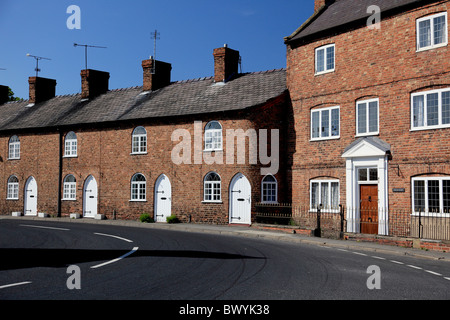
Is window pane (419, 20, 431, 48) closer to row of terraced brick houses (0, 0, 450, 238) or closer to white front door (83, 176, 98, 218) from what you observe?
row of terraced brick houses (0, 0, 450, 238)

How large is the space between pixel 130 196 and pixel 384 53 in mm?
16965

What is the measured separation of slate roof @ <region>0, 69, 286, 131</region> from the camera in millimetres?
26891

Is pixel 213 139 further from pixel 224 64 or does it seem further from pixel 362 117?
pixel 362 117

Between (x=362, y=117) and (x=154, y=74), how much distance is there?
1668 cm

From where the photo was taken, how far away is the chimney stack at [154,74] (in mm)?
33250

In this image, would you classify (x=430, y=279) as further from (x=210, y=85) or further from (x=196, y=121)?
(x=210, y=85)

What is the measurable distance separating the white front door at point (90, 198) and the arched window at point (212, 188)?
28.6 ft

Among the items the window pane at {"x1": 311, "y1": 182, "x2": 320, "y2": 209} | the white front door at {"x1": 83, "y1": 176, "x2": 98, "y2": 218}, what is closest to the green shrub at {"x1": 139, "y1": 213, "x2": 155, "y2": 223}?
the white front door at {"x1": 83, "y1": 176, "x2": 98, "y2": 218}

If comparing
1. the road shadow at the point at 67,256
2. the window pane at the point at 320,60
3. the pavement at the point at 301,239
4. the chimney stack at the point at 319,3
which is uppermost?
the chimney stack at the point at 319,3

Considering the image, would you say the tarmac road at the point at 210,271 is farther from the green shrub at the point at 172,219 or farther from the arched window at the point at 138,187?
the arched window at the point at 138,187

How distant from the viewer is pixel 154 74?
109 ft

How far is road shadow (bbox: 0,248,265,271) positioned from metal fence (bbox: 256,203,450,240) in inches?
309

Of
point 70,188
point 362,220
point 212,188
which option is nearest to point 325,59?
point 362,220

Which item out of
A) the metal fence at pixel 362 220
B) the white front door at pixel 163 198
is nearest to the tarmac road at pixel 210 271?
the metal fence at pixel 362 220
